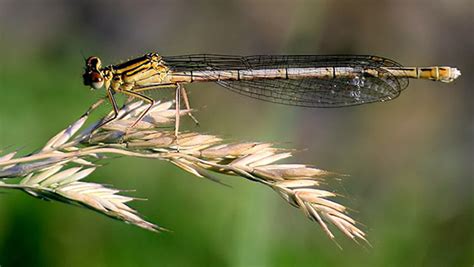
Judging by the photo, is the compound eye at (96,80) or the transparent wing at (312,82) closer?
the compound eye at (96,80)

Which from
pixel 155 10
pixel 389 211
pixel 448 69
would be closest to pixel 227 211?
pixel 389 211

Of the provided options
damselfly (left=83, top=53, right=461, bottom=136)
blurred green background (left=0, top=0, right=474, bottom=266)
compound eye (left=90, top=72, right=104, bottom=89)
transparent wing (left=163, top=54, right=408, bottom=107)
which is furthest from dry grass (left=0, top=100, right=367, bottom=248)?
transparent wing (left=163, top=54, right=408, bottom=107)

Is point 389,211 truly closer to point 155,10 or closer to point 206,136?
point 206,136

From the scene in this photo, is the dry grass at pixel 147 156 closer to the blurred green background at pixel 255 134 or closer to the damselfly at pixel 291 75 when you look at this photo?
the blurred green background at pixel 255 134

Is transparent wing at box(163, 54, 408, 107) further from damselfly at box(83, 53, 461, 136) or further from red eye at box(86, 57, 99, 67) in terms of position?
red eye at box(86, 57, 99, 67)

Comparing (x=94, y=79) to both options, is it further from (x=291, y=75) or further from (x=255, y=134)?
(x=255, y=134)

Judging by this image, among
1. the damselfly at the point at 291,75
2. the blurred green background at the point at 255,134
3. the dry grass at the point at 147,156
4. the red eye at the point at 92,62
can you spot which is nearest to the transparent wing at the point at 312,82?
the damselfly at the point at 291,75
